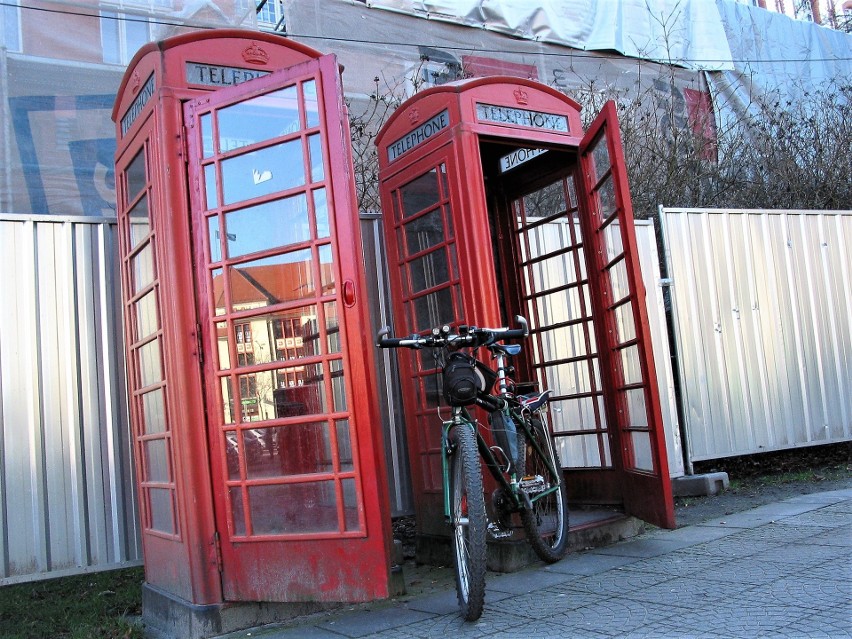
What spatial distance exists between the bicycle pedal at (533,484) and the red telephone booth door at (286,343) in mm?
826

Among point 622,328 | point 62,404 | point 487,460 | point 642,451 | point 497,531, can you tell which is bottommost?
point 497,531

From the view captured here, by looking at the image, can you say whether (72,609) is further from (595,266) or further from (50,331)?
(595,266)

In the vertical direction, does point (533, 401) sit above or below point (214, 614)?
above

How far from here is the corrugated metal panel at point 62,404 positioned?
4.30 m

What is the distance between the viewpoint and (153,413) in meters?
4.08

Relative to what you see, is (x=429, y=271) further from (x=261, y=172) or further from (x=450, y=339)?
(x=261, y=172)

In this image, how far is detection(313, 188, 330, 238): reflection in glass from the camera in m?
3.73

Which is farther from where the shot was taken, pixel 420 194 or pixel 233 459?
pixel 420 194

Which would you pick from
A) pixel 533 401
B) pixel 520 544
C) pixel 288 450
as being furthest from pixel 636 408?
pixel 288 450

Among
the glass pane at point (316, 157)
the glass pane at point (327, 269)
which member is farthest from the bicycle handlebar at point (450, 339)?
the glass pane at point (316, 157)

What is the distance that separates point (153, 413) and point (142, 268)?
2.45ft

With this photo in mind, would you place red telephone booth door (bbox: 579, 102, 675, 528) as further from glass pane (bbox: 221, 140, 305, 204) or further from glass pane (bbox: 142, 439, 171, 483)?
glass pane (bbox: 142, 439, 171, 483)

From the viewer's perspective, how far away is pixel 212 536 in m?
3.67

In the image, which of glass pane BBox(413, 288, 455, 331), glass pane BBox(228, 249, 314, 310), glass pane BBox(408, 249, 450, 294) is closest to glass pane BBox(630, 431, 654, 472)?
glass pane BBox(413, 288, 455, 331)
